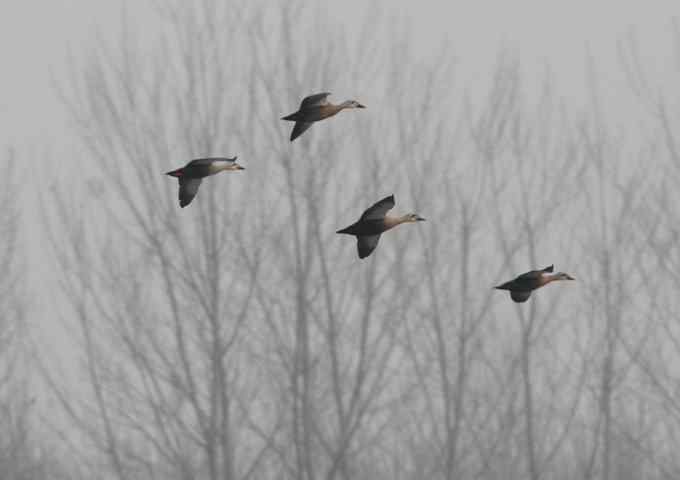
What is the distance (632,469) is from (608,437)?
226 inches

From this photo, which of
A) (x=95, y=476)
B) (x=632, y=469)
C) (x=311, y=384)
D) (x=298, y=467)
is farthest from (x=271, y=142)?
(x=632, y=469)

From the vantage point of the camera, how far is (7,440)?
57.9 feet

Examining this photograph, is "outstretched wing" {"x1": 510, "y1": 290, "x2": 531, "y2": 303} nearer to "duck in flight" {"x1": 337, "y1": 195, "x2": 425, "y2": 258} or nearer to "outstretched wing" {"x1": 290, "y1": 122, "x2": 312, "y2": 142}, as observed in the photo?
"duck in flight" {"x1": 337, "y1": 195, "x2": 425, "y2": 258}

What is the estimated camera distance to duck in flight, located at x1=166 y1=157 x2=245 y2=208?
174 inches

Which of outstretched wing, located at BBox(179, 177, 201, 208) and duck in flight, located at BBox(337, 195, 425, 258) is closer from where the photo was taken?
duck in flight, located at BBox(337, 195, 425, 258)

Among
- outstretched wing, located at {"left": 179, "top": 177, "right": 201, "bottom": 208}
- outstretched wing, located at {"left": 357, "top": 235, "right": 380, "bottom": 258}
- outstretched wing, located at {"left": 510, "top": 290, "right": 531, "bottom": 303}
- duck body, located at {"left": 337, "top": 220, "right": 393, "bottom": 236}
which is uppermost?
outstretched wing, located at {"left": 179, "top": 177, "right": 201, "bottom": 208}

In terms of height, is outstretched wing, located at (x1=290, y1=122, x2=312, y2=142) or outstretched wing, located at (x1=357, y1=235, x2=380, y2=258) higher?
outstretched wing, located at (x1=290, y1=122, x2=312, y2=142)

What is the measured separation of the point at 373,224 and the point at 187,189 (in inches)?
30.4

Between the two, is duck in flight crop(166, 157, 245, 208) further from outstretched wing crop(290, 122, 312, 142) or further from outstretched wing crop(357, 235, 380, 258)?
outstretched wing crop(357, 235, 380, 258)

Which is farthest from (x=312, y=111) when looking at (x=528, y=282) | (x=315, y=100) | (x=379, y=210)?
(x=528, y=282)

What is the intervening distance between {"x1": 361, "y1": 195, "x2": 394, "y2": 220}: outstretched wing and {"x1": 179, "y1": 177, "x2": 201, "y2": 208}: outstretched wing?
712mm

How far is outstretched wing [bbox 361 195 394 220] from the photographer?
4.41 m

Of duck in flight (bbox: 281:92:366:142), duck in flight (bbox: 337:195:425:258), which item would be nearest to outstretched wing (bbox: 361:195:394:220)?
duck in flight (bbox: 337:195:425:258)

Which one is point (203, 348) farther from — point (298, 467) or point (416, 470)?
point (416, 470)
